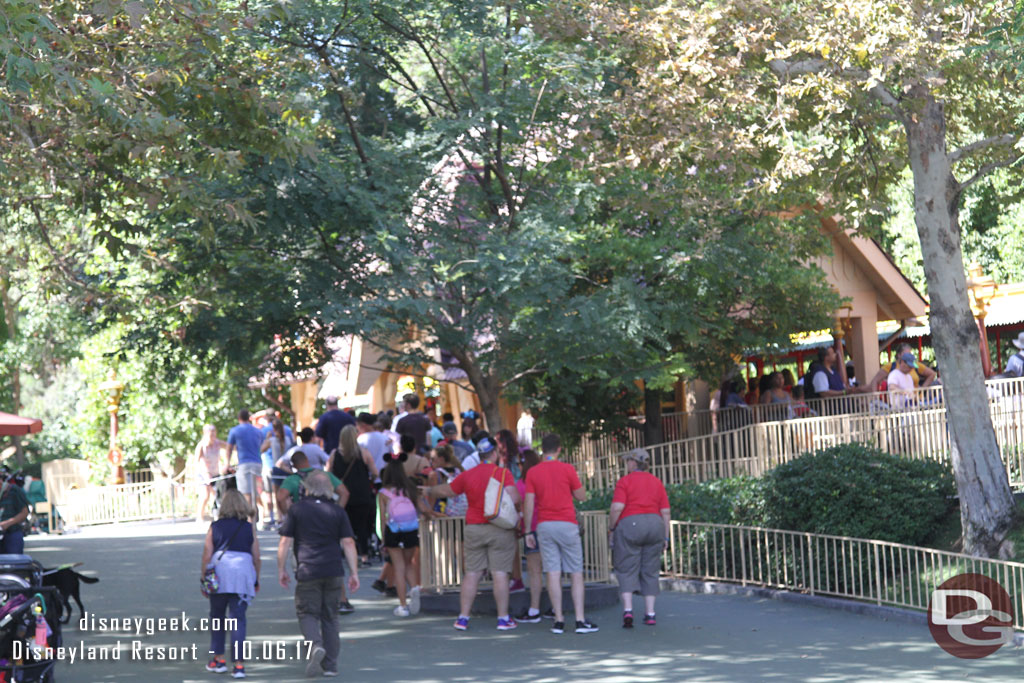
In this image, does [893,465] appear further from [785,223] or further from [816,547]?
[785,223]

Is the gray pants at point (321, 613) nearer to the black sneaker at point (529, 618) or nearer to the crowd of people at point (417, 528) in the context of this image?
the crowd of people at point (417, 528)

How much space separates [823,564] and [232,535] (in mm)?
6935

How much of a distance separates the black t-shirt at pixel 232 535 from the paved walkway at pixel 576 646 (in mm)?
1006

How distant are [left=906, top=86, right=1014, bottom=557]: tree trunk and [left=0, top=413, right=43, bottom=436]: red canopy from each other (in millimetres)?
11692

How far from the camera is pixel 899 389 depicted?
19859 mm

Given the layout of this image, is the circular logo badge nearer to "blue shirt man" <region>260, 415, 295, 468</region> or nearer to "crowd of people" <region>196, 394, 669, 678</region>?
"crowd of people" <region>196, 394, 669, 678</region>

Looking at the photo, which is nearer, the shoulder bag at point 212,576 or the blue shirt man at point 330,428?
the shoulder bag at point 212,576

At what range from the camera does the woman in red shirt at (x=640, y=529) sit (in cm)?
1219

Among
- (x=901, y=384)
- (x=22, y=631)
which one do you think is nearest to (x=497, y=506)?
(x=22, y=631)

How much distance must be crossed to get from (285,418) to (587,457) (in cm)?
1918

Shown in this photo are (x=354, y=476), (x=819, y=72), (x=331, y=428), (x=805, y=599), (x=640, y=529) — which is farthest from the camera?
(x=331, y=428)

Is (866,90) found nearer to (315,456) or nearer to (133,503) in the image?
(315,456)

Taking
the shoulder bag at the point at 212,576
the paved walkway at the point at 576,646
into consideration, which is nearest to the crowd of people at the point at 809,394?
the paved walkway at the point at 576,646

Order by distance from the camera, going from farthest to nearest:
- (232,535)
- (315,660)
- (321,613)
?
(232,535)
(321,613)
(315,660)
